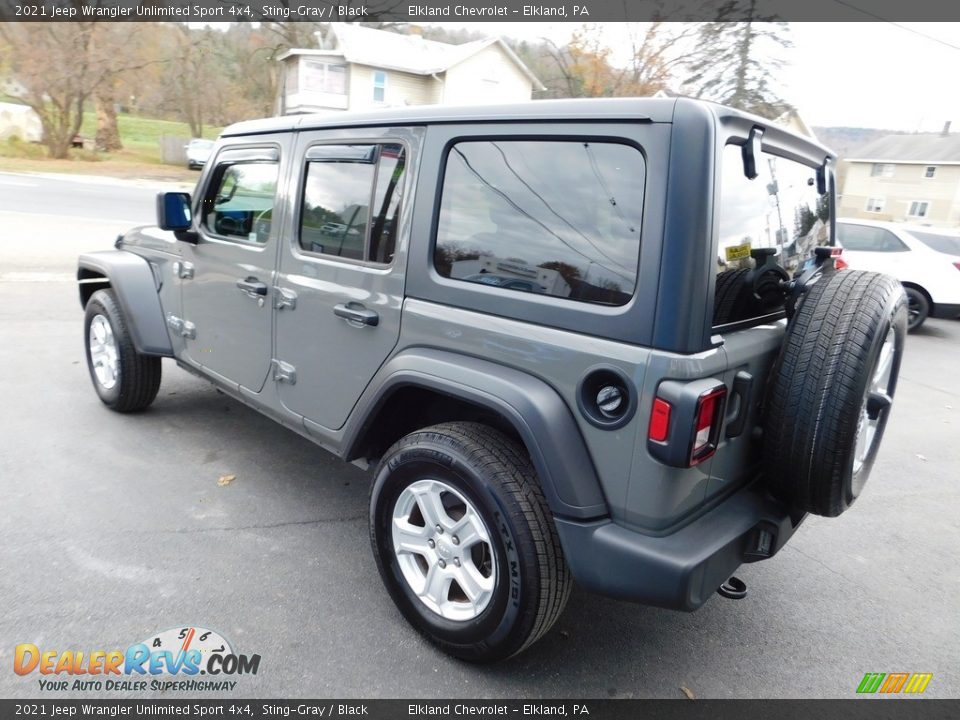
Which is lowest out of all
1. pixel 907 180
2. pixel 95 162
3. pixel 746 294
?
pixel 746 294

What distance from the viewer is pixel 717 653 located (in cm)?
262

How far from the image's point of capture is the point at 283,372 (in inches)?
126

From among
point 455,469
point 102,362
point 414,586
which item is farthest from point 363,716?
point 102,362

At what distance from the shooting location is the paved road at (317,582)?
96.3 inches

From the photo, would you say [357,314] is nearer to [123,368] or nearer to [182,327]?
[182,327]

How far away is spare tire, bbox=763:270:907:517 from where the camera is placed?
210cm

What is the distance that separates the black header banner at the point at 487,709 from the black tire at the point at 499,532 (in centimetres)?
21

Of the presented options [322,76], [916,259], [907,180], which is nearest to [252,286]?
[916,259]

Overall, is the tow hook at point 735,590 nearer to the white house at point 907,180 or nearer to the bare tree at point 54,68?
the bare tree at point 54,68

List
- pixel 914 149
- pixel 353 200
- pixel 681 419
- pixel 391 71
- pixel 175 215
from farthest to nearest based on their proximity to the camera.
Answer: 1. pixel 914 149
2. pixel 391 71
3. pixel 175 215
4. pixel 353 200
5. pixel 681 419

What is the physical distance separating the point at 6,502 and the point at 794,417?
3712mm

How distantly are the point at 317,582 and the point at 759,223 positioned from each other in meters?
2.33

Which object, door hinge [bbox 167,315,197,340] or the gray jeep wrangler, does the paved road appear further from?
door hinge [bbox 167,315,197,340]

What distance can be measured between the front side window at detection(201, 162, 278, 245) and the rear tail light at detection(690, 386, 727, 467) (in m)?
2.36
